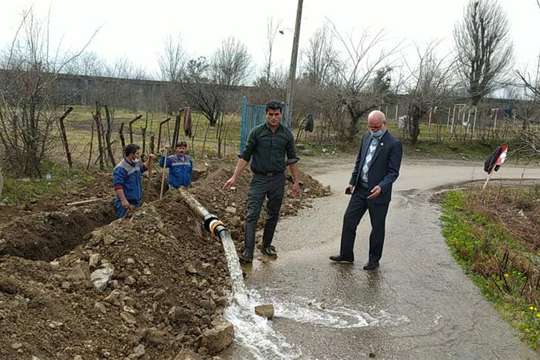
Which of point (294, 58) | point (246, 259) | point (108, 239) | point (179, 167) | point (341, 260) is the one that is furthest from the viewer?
point (294, 58)

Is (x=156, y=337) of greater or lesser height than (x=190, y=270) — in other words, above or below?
below

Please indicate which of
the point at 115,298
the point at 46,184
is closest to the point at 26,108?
the point at 46,184

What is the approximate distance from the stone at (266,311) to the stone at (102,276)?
4.47 feet

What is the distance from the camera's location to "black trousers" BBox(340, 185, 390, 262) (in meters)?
5.78

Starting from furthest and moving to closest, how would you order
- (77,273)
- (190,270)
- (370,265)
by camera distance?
(370,265) → (190,270) → (77,273)

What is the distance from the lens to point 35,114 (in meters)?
10.2

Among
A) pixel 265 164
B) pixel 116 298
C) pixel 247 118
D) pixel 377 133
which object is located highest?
pixel 247 118

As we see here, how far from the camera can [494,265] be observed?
21.1ft

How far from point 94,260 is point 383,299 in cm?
292

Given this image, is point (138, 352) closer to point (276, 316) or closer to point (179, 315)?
point (179, 315)

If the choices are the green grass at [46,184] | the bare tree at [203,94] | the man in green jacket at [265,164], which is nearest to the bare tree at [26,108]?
the green grass at [46,184]

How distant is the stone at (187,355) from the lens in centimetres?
348

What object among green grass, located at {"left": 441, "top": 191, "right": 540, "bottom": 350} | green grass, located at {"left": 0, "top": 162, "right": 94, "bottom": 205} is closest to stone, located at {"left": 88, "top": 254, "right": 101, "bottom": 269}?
green grass, located at {"left": 441, "top": 191, "right": 540, "bottom": 350}

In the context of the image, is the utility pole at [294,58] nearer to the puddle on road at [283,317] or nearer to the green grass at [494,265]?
the green grass at [494,265]
